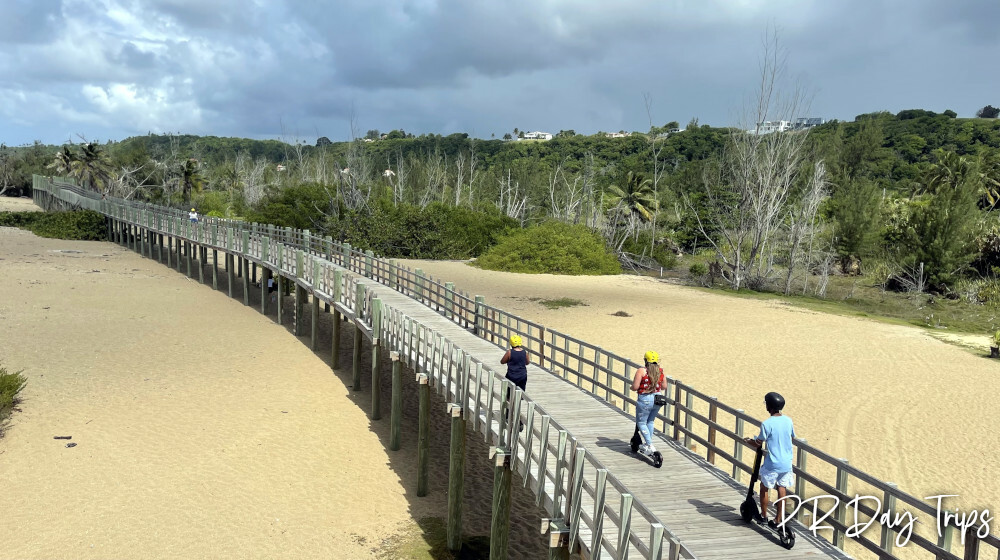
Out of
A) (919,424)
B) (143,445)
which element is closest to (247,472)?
(143,445)

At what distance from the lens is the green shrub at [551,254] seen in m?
45.8

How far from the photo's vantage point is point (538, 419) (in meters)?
10.9

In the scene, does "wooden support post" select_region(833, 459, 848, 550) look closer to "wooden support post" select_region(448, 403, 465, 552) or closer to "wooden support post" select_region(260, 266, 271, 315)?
"wooden support post" select_region(448, 403, 465, 552)

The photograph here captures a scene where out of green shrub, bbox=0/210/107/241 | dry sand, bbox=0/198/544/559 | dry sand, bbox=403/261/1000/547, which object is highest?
green shrub, bbox=0/210/107/241

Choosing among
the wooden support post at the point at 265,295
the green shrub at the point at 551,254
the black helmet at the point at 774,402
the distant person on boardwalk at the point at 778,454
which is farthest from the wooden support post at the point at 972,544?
the green shrub at the point at 551,254

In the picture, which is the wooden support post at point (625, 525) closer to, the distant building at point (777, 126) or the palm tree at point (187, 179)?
the distant building at point (777, 126)

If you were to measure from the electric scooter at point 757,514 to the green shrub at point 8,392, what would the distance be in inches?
627

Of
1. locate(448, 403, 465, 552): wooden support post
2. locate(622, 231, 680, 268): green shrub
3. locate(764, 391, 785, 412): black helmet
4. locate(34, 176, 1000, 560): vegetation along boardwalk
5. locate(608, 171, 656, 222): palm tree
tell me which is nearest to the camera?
locate(34, 176, 1000, 560): vegetation along boardwalk

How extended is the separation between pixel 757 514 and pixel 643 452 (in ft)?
6.54

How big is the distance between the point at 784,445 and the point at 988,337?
90.7 ft

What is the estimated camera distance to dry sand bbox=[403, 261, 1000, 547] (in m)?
15.1

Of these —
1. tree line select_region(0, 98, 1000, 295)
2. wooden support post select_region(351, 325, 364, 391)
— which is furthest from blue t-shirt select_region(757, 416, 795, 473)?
tree line select_region(0, 98, 1000, 295)

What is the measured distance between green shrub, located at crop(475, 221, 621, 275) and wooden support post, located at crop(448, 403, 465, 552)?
112 ft

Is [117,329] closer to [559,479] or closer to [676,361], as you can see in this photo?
[676,361]
